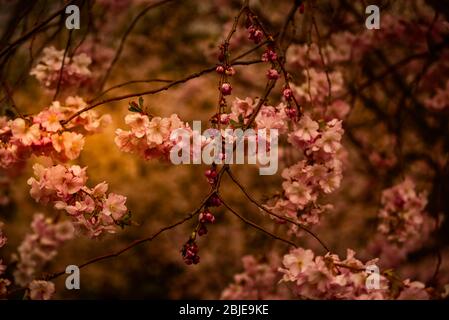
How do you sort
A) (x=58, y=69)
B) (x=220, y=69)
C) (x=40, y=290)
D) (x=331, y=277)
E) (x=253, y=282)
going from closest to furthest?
(x=220, y=69)
(x=331, y=277)
(x=40, y=290)
(x=58, y=69)
(x=253, y=282)

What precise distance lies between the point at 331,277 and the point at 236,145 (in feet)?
1.25

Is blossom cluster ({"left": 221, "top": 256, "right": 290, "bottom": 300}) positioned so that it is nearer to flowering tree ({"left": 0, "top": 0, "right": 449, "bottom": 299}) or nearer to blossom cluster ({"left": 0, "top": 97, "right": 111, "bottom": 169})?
flowering tree ({"left": 0, "top": 0, "right": 449, "bottom": 299})

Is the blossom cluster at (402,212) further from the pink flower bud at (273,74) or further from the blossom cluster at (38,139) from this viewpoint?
the blossom cluster at (38,139)

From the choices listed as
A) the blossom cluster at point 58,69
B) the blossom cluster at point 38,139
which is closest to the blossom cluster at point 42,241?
the blossom cluster at point 58,69

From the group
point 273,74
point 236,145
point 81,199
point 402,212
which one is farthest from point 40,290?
point 402,212

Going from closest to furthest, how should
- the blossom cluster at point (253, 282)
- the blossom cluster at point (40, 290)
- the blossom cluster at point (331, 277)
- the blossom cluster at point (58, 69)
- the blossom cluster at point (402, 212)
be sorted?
the blossom cluster at point (331, 277) < the blossom cluster at point (40, 290) < the blossom cluster at point (58, 69) < the blossom cluster at point (402, 212) < the blossom cluster at point (253, 282)

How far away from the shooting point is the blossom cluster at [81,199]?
1315 mm

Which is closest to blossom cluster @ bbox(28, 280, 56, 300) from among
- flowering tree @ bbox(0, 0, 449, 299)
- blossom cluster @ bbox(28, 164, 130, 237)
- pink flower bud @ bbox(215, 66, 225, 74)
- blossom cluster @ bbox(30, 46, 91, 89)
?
flowering tree @ bbox(0, 0, 449, 299)

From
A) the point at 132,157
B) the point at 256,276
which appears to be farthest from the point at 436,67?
the point at 132,157

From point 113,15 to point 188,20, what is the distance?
23.9 inches

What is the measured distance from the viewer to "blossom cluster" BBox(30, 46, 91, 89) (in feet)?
5.66

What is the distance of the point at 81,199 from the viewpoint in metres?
1.35

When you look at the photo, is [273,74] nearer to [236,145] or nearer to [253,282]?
[236,145]

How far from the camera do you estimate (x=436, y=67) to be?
8.31ft
